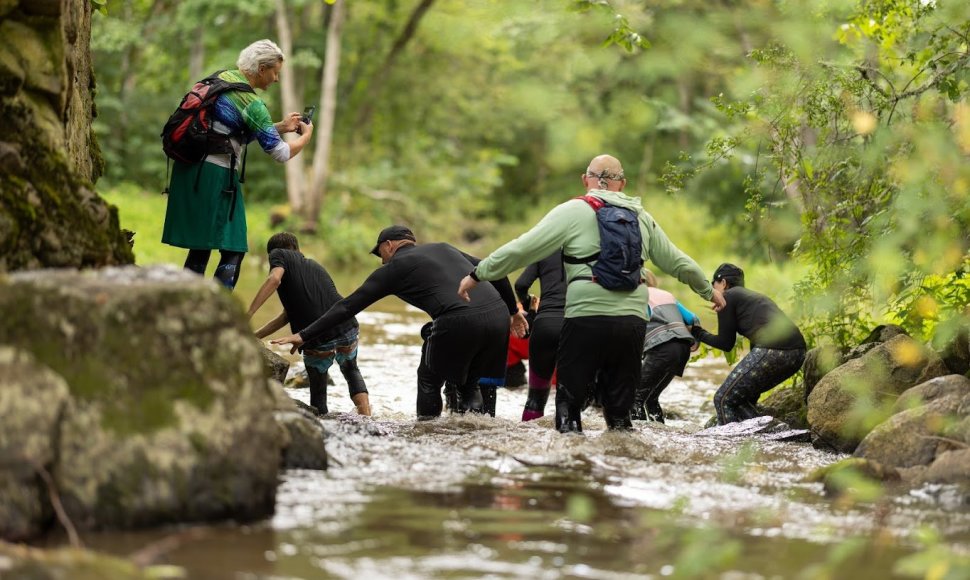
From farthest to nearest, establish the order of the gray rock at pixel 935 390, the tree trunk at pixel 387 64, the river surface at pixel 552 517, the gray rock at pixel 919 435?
1. the tree trunk at pixel 387 64
2. the gray rock at pixel 935 390
3. the gray rock at pixel 919 435
4. the river surface at pixel 552 517

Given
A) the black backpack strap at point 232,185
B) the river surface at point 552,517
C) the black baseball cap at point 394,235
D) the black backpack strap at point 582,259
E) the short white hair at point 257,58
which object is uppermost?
the short white hair at point 257,58

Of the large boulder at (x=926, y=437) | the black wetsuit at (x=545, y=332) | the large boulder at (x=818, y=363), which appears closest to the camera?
the large boulder at (x=926, y=437)

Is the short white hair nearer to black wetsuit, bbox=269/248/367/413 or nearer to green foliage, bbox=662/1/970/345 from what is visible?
black wetsuit, bbox=269/248/367/413

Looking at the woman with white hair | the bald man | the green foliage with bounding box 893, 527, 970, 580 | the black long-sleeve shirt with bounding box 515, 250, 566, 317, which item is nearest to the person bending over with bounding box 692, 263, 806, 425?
the black long-sleeve shirt with bounding box 515, 250, 566, 317

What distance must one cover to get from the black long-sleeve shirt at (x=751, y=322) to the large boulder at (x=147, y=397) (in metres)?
5.74

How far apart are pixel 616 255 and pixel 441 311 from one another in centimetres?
178

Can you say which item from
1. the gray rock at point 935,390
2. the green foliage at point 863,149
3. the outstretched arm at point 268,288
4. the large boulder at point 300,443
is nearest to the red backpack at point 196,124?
the outstretched arm at point 268,288

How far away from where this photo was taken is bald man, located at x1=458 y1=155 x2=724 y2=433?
26.8ft

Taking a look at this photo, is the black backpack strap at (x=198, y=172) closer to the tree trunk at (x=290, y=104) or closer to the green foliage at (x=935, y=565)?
the green foliage at (x=935, y=565)

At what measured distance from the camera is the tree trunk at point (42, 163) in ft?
21.9

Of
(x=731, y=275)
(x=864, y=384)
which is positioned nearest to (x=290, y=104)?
(x=731, y=275)

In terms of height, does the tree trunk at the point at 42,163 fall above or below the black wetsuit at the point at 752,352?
above

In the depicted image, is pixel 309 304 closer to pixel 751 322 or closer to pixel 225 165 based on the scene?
pixel 225 165

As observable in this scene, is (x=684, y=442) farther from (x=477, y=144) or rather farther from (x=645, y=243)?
(x=477, y=144)
